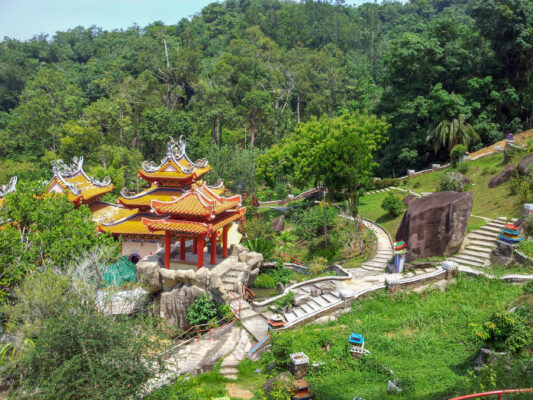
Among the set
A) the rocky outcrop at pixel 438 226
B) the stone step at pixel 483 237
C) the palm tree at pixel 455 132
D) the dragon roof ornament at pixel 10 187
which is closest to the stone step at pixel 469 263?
the rocky outcrop at pixel 438 226

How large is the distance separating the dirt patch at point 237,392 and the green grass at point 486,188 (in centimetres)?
1652

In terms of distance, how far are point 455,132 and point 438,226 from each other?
1962 centimetres

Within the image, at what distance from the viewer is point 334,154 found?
2430 cm

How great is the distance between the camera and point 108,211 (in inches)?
1103

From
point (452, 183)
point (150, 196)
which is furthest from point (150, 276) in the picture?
point (452, 183)

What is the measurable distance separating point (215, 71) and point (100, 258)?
50559 mm

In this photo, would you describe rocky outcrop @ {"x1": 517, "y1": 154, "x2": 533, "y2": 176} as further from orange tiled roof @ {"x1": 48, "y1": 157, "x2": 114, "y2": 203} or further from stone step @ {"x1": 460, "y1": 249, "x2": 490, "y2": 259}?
orange tiled roof @ {"x1": 48, "y1": 157, "x2": 114, "y2": 203}

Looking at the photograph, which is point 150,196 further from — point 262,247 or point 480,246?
point 480,246

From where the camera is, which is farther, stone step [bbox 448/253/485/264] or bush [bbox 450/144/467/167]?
bush [bbox 450/144/467/167]

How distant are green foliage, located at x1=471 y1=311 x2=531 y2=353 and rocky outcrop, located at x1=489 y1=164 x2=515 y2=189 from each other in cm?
1657

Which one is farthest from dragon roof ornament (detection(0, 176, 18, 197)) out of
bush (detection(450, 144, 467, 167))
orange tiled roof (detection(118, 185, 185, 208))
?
bush (detection(450, 144, 467, 167))

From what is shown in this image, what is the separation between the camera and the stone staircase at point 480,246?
18.5 meters

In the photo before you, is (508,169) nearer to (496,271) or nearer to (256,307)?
(496,271)

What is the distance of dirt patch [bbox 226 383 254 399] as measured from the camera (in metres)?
12.1
